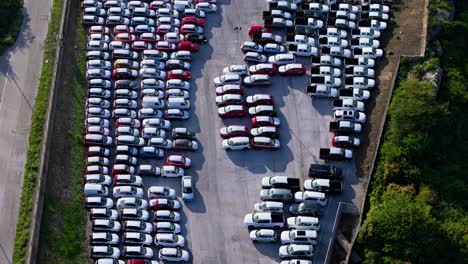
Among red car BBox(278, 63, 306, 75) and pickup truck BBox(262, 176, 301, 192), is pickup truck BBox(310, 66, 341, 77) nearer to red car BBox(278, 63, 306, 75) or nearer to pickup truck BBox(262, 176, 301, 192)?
red car BBox(278, 63, 306, 75)

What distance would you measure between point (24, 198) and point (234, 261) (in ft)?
72.6

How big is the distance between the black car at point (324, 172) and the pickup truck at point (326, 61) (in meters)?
14.3

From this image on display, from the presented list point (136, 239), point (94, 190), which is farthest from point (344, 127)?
point (94, 190)

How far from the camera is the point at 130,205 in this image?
233ft

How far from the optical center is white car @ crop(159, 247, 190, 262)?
67875mm

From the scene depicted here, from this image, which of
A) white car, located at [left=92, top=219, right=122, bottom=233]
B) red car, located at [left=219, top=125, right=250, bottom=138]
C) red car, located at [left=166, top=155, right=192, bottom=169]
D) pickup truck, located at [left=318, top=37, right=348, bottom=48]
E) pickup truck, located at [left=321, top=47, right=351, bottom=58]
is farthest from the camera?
pickup truck, located at [left=318, top=37, right=348, bottom=48]

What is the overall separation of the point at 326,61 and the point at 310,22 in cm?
661

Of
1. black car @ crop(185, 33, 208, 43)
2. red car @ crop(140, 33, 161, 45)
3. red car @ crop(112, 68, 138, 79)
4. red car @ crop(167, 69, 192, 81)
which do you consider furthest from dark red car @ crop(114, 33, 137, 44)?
red car @ crop(167, 69, 192, 81)

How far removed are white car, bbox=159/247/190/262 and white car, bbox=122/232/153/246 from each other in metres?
1.76

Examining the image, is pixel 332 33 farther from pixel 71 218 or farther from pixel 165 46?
pixel 71 218

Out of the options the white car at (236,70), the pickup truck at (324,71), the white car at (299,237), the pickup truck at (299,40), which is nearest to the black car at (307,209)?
the white car at (299,237)

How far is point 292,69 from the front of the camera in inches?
3179

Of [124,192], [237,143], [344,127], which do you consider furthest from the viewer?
[344,127]

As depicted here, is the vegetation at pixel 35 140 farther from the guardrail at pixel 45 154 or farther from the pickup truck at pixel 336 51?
the pickup truck at pixel 336 51
